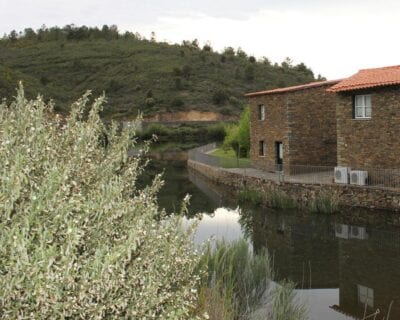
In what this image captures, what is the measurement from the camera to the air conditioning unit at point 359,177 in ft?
72.5

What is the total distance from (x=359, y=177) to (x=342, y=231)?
456 centimetres

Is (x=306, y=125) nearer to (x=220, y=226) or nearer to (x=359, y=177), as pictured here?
(x=359, y=177)

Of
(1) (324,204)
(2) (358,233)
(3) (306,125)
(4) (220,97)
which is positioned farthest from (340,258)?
(4) (220,97)

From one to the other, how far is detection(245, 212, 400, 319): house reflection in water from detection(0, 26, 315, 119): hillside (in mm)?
50246

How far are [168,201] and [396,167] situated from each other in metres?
12.4

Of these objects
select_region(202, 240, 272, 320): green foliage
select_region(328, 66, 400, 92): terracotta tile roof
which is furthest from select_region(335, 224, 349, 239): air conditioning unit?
select_region(202, 240, 272, 320): green foliage

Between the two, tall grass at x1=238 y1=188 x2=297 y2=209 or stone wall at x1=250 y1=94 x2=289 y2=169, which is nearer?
tall grass at x1=238 y1=188 x2=297 y2=209

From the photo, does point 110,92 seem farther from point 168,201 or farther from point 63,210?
point 63,210

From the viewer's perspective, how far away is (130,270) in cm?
470

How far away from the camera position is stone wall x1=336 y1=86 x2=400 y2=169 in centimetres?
2211

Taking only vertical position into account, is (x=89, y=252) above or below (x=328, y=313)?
above

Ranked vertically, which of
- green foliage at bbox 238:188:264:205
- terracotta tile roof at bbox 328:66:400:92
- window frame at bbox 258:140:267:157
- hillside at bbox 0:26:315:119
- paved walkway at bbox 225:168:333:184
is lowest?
green foliage at bbox 238:188:264:205

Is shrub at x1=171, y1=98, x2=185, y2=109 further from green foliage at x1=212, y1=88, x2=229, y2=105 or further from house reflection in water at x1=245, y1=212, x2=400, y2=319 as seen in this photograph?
house reflection in water at x1=245, y1=212, x2=400, y2=319

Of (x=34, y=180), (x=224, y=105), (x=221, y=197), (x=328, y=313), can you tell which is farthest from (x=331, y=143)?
(x=224, y=105)
